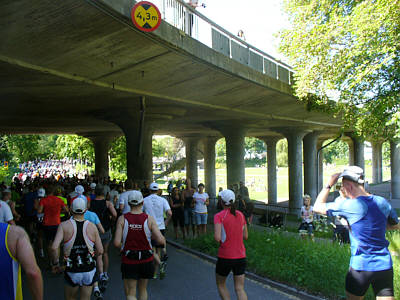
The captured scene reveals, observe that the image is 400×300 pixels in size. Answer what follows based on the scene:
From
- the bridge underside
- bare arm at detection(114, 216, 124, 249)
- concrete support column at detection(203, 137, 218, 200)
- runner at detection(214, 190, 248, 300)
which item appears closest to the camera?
bare arm at detection(114, 216, 124, 249)

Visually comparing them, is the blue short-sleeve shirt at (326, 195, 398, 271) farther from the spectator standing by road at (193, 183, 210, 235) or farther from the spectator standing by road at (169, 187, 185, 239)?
the spectator standing by road at (169, 187, 185, 239)

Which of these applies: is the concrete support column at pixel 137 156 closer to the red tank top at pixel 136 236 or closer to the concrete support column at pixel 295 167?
the red tank top at pixel 136 236

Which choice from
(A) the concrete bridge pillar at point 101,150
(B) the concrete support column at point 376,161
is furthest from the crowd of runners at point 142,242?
(B) the concrete support column at point 376,161

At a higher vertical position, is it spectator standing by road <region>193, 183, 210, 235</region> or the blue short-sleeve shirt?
the blue short-sleeve shirt

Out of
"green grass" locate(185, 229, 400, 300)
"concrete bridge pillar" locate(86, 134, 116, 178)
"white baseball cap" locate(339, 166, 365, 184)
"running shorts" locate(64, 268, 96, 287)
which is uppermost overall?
"concrete bridge pillar" locate(86, 134, 116, 178)

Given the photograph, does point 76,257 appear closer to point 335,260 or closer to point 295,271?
point 295,271

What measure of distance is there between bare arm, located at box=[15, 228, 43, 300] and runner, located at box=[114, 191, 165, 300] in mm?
2043

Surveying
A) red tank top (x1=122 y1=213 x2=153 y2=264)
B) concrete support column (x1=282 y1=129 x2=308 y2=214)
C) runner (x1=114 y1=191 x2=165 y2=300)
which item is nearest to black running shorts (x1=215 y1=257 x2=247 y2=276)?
runner (x1=114 y1=191 x2=165 y2=300)

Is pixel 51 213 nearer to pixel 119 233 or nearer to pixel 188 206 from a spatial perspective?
pixel 119 233

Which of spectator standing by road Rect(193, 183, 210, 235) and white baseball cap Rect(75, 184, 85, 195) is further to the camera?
spectator standing by road Rect(193, 183, 210, 235)

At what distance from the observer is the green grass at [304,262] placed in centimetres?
650

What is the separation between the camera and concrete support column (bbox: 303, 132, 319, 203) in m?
35.7

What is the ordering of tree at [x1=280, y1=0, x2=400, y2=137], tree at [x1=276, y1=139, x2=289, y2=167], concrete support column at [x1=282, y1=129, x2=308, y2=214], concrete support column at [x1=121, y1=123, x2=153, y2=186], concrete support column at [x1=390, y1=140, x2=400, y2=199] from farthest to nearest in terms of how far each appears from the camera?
tree at [x1=276, y1=139, x2=289, y2=167] → concrete support column at [x1=390, y1=140, x2=400, y2=199] → concrete support column at [x1=282, y1=129, x2=308, y2=214] → concrete support column at [x1=121, y1=123, x2=153, y2=186] → tree at [x1=280, y1=0, x2=400, y2=137]

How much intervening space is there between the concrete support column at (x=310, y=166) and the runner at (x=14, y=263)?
112ft
